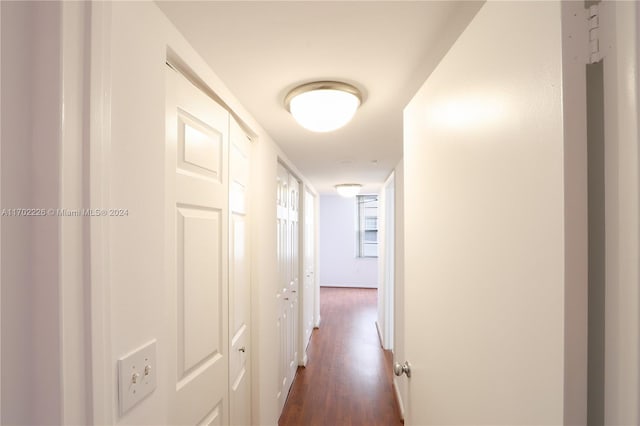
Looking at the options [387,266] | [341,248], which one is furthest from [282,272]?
[341,248]

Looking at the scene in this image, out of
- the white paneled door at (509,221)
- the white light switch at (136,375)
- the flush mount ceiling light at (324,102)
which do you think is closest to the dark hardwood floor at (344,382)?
the white paneled door at (509,221)

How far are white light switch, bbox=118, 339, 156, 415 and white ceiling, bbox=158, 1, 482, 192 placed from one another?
92 centimetres

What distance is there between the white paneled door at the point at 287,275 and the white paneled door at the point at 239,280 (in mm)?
663

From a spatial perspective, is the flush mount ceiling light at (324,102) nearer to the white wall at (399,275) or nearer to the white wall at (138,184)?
the white wall at (138,184)

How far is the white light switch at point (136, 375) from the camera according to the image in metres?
0.63

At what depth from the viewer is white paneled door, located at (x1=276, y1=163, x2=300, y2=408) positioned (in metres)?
2.38

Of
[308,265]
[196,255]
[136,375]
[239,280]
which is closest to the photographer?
[136,375]

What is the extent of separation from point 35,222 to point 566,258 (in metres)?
0.85

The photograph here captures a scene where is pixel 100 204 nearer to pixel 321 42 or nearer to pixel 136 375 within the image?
pixel 136 375

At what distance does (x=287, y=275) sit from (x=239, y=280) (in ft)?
4.01

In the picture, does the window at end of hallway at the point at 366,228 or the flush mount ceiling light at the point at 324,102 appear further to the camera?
the window at end of hallway at the point at 366,228

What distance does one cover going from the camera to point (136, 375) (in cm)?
68

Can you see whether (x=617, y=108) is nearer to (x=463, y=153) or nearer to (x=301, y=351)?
(x=463, y=153)

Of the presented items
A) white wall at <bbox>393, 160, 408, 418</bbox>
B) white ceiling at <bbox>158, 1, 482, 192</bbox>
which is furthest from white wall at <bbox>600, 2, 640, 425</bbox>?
white wall at <bbox>393, 160, 408, 418</bbox>
